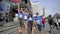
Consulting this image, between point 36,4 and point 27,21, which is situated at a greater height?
point 36,4

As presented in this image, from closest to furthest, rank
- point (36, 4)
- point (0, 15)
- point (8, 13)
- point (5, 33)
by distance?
point (5, 33)
point (36, 4)
point (0, 15)
point (8, 13)

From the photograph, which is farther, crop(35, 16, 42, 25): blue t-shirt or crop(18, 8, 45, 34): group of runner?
crop(18, 8, 45, 34): group of runner

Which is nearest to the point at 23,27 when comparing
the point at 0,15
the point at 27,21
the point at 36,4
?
the point at 27,21

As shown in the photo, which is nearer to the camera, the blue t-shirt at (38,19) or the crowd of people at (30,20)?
the blue t-shirt at (38,19)

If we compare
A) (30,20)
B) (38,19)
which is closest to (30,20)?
→ (30,20)

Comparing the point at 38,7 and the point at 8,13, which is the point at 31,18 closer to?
the point at 38,7

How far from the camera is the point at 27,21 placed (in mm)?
9328

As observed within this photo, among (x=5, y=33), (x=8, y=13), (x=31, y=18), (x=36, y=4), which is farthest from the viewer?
(x=8, y=13)

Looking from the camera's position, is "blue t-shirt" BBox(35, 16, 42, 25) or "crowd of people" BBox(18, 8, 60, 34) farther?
"crowd of people" BBox(18, 8, 60, 34)

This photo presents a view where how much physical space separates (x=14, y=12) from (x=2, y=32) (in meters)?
3.65

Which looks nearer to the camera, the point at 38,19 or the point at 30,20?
the point at 38,19

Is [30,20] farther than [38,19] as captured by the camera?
Yes

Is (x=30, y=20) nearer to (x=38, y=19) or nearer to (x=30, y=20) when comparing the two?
(x=30, y=20)

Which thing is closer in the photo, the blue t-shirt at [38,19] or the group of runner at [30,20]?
the blue t-shirt at [38,19]
